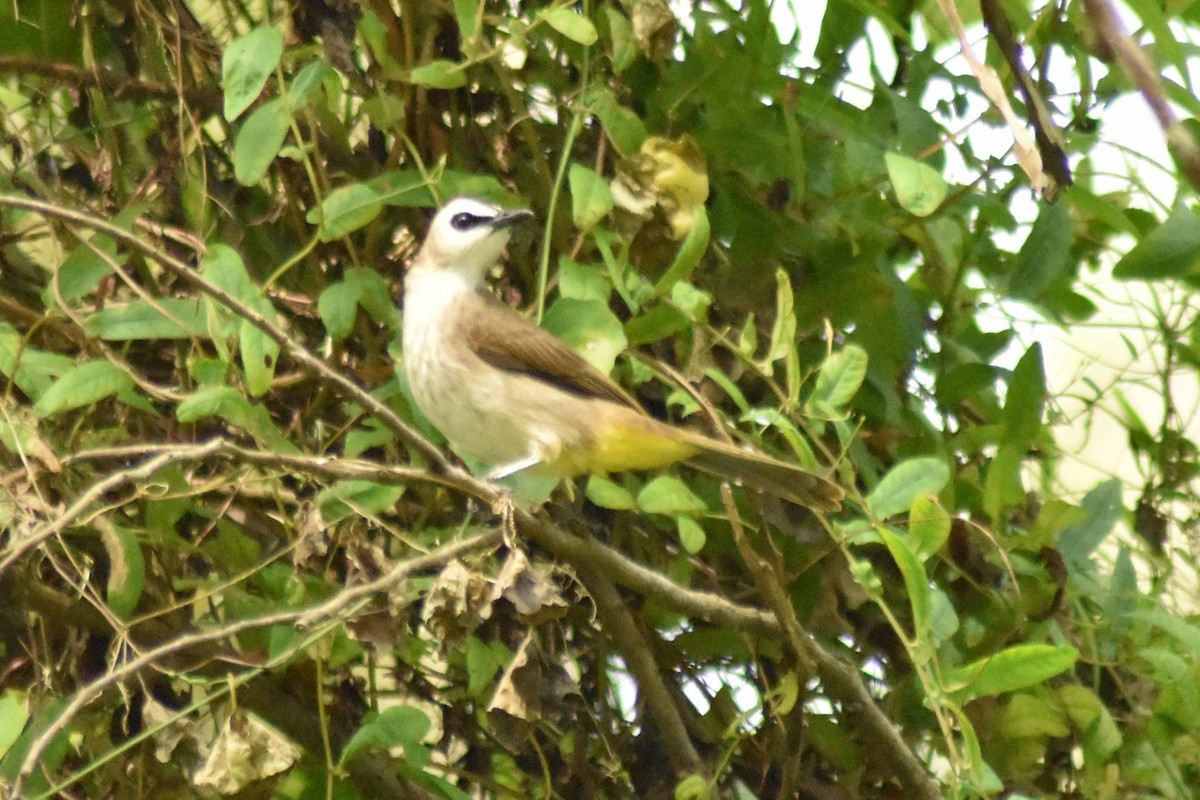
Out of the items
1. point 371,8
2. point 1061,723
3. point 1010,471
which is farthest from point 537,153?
point 1061,723

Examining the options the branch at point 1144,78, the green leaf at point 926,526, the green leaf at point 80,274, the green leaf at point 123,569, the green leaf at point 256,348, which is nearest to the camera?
the branch at point 1144,78

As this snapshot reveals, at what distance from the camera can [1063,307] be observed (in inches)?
92.3

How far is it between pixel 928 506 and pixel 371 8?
110 centimetres

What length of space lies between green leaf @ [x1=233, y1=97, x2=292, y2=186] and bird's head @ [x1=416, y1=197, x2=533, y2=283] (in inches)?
10.6

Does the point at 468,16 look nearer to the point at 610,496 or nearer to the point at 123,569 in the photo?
the point at 610,496

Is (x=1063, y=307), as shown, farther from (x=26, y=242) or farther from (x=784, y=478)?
(x=26, y=242)

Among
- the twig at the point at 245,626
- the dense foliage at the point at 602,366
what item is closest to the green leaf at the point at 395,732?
the dense foliage at the point at 602,366

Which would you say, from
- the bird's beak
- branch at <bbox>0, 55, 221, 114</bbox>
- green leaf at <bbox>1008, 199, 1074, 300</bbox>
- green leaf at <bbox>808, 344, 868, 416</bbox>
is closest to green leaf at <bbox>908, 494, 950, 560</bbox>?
green leaf at <bbox>808, 344, 868, 416</bbox>

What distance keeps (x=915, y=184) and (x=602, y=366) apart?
0.45 metres

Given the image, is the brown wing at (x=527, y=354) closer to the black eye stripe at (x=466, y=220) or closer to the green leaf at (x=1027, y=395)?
the black eye stripe at (x=466, y=220)

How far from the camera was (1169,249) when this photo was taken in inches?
70.6

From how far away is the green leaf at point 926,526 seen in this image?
5.50 ft

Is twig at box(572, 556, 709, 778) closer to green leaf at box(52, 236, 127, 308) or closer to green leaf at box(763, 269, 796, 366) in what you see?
green leaf at box(763, 269, 796, 366)

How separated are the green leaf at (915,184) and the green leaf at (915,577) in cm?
41
